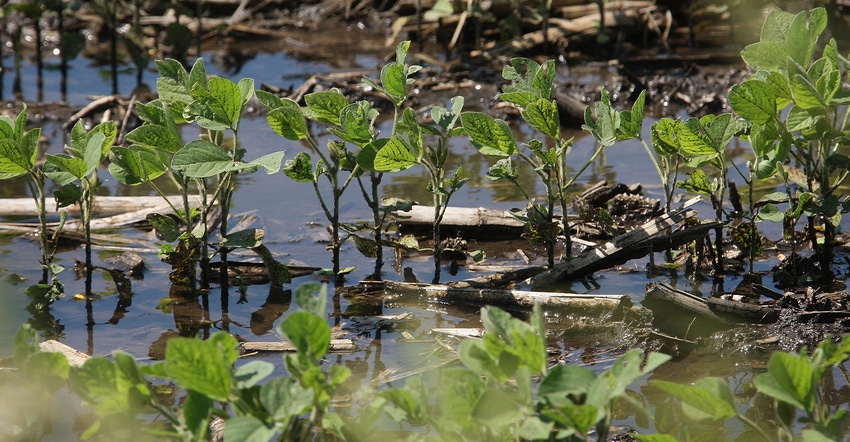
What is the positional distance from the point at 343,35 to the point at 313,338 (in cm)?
726

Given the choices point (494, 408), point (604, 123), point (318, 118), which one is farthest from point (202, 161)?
point (494, 408)

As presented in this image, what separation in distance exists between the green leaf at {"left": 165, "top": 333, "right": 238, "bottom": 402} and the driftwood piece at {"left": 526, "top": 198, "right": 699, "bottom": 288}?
1702 millimetres

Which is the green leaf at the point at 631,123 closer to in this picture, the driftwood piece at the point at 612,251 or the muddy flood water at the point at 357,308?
the driftwood piece at the point at 612,251

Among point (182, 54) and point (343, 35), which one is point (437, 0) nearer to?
point (343, 35)

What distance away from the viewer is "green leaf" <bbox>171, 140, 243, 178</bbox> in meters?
2.83

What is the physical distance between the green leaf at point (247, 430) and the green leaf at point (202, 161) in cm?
118

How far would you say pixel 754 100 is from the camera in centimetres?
290

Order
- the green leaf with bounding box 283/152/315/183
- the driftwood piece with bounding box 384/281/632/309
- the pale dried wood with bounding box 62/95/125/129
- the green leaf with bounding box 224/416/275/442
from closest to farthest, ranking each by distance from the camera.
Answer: the green leaf with bounding box 224/416/275/442, the driftwood piece with bounding box 384/281/632/309, the green leaf with bounding box 283/152/315/183, the pale dried wood with bounding box 62/95/125/129

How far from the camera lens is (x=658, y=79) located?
21.7 feet

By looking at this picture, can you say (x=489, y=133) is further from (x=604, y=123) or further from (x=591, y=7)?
(x=591, y=7)

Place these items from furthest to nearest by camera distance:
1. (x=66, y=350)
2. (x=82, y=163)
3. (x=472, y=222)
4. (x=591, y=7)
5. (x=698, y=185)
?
1. (x=591, y=7)
2. (x=472, y=222)
3. (x=698, y=185)
4. (x=82, y=163)
5. (x=66, y=350)

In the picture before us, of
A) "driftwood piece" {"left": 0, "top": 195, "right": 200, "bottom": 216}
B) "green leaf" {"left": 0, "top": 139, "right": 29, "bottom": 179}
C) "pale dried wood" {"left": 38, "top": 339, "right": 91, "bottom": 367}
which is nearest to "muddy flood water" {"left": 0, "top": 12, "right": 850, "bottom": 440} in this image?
"pale dried wood" {"left": 38, "top": 339, "right": 91, "bottom": 367}

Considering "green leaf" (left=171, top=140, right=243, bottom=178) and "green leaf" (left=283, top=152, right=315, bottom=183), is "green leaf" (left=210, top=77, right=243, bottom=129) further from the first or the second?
"green leaf" (left=283, top=152, right=315, bottom=183)

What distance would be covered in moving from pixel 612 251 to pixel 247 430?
190cm
